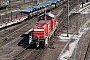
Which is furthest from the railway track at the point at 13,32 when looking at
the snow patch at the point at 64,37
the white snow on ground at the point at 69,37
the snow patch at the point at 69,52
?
the snow patch at the point at 69,52

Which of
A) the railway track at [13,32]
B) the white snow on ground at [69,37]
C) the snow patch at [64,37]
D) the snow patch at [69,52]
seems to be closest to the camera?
the snow patch at [69,52]

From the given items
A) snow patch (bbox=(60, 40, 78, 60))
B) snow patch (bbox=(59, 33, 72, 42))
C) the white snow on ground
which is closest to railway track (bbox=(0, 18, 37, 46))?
snow patch (bbox=(59, 33, 72, 42))

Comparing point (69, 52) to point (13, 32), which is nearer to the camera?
point (69, 52)

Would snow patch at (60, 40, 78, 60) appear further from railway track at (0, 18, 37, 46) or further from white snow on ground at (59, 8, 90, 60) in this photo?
railway track at (0, 18, 37, 46)

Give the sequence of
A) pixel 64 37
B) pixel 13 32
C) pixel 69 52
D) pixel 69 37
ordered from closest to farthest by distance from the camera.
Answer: pixel 69 52 → pixel 69 37 → pixel 64 37 → pixel 13 32

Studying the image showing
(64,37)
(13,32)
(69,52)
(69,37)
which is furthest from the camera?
(13,32)

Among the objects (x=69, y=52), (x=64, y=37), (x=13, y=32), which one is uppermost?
(x=13, y=32)

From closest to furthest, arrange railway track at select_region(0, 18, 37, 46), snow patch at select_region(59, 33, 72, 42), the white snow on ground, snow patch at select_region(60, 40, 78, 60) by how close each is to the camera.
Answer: snow patch at select_region(60, 40, 78, 60) → the white snow on ground → snow patch at select_region(59, 33, 72, 42) → railway track at select_region(0, 18, 37, 46)

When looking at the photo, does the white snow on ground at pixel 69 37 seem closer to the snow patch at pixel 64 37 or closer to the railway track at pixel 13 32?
the snow patch at pixel 64 37

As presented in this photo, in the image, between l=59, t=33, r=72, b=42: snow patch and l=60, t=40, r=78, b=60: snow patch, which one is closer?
l=60, t=40, r=78, b=60: snow patch

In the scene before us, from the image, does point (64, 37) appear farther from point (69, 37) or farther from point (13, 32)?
point (13, 32)

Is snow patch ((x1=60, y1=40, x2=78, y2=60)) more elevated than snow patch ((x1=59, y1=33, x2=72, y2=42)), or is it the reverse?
snow patch ((x1=59, y1=33, x2=72, y2=42))

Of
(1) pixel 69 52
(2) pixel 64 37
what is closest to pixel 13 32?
→ (2) pixel 64 37

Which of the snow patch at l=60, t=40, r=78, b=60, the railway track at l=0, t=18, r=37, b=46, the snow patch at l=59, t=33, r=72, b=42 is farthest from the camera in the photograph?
the railway track at l=0, t=18, r=37, b=46
